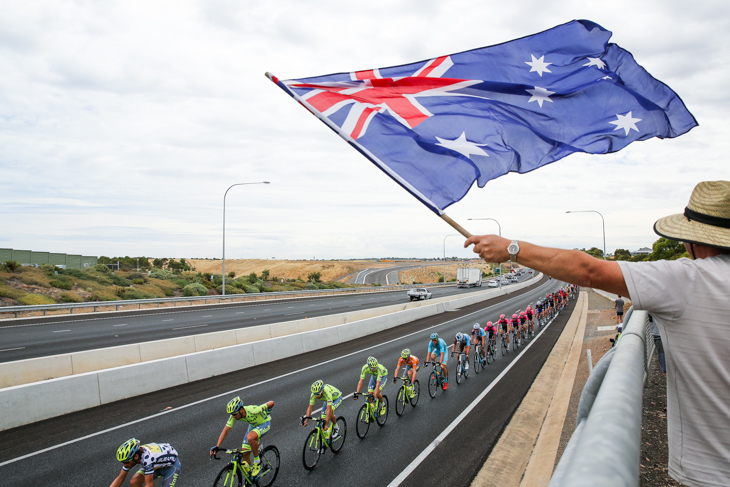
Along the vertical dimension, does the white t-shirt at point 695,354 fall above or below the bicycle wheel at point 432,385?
above

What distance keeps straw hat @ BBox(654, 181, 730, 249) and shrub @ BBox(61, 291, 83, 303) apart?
1587 inches

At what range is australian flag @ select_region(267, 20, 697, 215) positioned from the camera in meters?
5.38

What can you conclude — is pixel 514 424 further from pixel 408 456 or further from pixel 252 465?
pixel 252 465

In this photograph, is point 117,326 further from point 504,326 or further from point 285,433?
point 504,326

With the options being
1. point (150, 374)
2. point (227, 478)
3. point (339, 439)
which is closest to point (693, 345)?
point (227, 478)

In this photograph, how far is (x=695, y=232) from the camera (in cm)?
210

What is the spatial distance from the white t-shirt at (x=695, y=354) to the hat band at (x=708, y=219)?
22 cm

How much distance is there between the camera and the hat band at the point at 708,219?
2.04m

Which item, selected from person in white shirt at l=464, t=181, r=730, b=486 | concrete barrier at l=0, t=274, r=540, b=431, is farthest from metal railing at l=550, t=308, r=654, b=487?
concrete barrier at l=0, t=274, r=540, b=431

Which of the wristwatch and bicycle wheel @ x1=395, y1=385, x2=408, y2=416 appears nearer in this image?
the wristwatch

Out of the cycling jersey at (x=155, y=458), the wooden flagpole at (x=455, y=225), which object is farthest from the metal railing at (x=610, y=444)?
the cycling jersey at (x=155, y=458)

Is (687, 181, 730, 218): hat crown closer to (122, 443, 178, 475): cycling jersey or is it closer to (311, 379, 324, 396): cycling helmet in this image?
(122, 443, 178, 475): cycling jersey

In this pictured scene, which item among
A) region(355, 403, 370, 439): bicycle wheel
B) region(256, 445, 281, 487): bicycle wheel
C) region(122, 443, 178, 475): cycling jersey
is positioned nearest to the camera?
region(122, 443, 178, 475): cycling jersey

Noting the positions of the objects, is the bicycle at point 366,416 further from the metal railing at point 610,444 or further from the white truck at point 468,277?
the white truck at point 468,277
